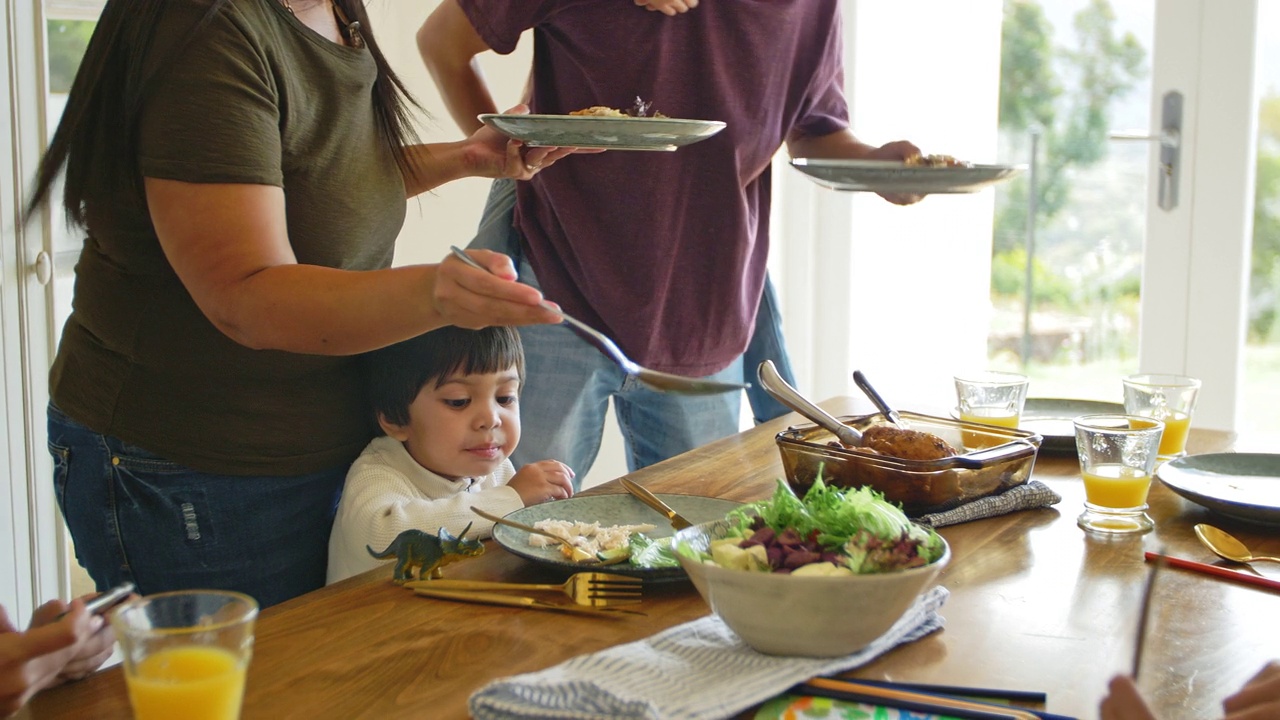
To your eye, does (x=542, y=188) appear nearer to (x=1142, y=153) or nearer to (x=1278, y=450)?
(x=1278, y=450)

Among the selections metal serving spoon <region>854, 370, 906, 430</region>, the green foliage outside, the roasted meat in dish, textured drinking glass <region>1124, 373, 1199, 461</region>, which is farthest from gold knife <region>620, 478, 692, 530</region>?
the green foliage outside

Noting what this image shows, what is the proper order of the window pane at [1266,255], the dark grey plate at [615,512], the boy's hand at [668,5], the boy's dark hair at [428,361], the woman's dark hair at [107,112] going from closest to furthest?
the woman's dark hair at [107,112] → the dark grey plate at [615,512] → the boy's dark hair at [428,361] → the boy's hand at [668,5] → the window pane at [1266,255]

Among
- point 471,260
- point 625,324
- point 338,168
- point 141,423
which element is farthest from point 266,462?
point 625,324

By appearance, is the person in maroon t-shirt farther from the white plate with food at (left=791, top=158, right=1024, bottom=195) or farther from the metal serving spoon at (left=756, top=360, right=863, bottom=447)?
the metal serving spoon at (left=756, top=360, right=863, bottom=447)

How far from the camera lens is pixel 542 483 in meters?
1.54

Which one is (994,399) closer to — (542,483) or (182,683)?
(542,483)

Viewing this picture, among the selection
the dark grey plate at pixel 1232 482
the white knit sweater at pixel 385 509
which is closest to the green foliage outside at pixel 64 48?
the white knit sweater at pixel 385 509

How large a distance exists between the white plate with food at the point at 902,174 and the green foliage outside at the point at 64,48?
6.57 ft

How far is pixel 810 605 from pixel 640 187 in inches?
47.9

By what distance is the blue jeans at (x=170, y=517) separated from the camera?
1402mm

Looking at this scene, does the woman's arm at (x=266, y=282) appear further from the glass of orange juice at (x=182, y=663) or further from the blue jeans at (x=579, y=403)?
the blue jeans at (x=579, y=403)

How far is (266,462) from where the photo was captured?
4.70 feet

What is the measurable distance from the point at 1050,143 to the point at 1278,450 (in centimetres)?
218

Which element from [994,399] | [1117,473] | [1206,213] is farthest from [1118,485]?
[1206,213]
